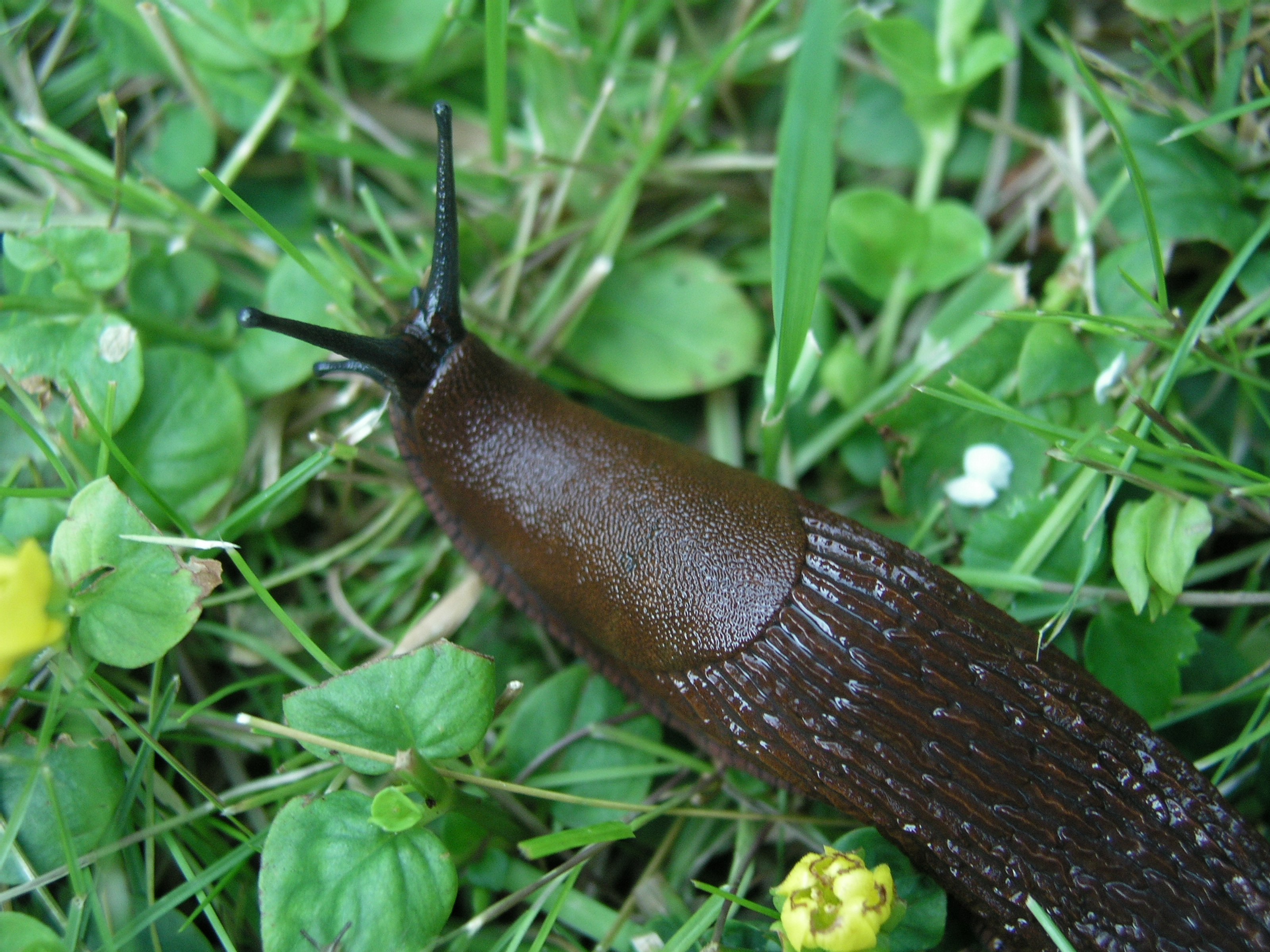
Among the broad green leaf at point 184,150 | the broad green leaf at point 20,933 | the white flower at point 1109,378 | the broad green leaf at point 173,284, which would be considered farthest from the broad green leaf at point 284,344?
the white flower at point 1109,378

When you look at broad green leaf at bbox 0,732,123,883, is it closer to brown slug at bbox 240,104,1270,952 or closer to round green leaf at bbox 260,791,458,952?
round green leaf at bbox 260,791,458,952

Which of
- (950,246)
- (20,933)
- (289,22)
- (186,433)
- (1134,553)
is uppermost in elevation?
(289,22)

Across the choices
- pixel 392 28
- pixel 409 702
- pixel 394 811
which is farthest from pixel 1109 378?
pixel 392 28

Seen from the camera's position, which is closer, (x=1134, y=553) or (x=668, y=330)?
(x=1134, y=553)

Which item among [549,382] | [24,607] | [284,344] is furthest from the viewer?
[549,382]

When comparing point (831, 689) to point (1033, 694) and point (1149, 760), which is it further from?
point (1149, 760)

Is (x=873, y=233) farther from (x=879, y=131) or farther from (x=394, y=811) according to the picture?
(x=394, y=811)
